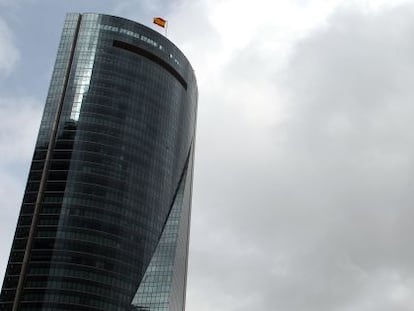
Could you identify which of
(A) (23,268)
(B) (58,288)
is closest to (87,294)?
(B) (58,288)

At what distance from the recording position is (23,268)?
650 ft

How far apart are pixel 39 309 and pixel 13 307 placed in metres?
→ 7.73

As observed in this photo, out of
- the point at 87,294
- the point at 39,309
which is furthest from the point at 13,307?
the point at 87,294

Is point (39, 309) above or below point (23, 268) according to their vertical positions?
below

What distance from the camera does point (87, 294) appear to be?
198 metres

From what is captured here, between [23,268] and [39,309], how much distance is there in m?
14.2

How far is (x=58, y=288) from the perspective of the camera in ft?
646

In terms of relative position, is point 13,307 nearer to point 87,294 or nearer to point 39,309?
point 39,309

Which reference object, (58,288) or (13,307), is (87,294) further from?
(13,307)

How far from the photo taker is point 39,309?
192 metres

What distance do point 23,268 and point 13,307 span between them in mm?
12175

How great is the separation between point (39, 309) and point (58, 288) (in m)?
8.38

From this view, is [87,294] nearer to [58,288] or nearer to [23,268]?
[58,288]

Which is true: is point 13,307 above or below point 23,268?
below
